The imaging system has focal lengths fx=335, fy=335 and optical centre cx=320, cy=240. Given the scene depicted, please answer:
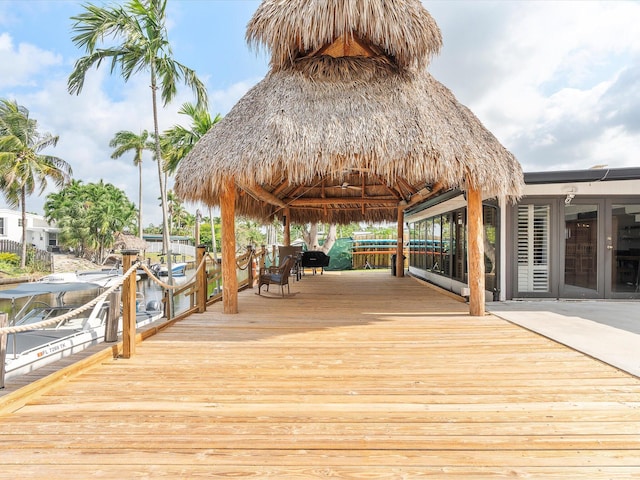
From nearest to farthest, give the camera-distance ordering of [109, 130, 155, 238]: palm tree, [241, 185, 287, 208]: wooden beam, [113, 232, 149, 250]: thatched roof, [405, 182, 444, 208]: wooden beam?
1. [241, 185, 287, 208]: wooden beam
2. [405, 182, 444, 208]: wooden beam
3. [109, 130, 155, 238]: palm tree
4. [113, 232, 149, 250]: thatched roof

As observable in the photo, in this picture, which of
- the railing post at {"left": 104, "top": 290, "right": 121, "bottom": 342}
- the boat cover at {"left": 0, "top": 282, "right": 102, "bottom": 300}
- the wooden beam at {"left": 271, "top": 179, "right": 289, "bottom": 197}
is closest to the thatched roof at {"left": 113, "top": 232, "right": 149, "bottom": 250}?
the boat cover at {"left": 0, "top": 282, "right": 102, "bottom": 300}

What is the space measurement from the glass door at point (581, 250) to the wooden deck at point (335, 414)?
3.66 metres

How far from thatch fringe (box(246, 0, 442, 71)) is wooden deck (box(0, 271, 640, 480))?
178 inches

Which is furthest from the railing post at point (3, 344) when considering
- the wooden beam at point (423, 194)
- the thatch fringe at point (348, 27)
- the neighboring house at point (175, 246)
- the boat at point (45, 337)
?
the neighboring house at point (175, 246)

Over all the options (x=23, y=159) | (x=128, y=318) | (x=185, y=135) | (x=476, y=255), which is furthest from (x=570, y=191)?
(x=23, y=159)

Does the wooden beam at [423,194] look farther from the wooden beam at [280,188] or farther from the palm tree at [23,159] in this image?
the palm tree at [23,159]

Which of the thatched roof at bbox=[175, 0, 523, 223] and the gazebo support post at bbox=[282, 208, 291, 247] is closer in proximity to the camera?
the thatched roof at bbox=[175, 0, 523, 223]

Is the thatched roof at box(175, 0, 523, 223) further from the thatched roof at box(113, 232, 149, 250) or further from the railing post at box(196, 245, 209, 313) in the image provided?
the thatched roof at box(113, 232, 149, 250)

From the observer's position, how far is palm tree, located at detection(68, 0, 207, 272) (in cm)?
1059

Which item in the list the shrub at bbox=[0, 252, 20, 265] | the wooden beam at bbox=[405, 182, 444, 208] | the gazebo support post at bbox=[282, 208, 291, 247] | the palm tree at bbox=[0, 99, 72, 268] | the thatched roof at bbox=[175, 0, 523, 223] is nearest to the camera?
the thatched roof at bbox=[175, 0, 523, 223]

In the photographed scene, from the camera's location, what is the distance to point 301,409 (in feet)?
7.79

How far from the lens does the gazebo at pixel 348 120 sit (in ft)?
15.7

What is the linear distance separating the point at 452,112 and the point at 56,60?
1380 centimetres

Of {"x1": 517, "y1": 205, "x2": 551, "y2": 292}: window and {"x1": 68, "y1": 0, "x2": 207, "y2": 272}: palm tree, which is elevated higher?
{"x1": 68, "y1": 0, "x2": 207, "y2": 272}: palm tree
